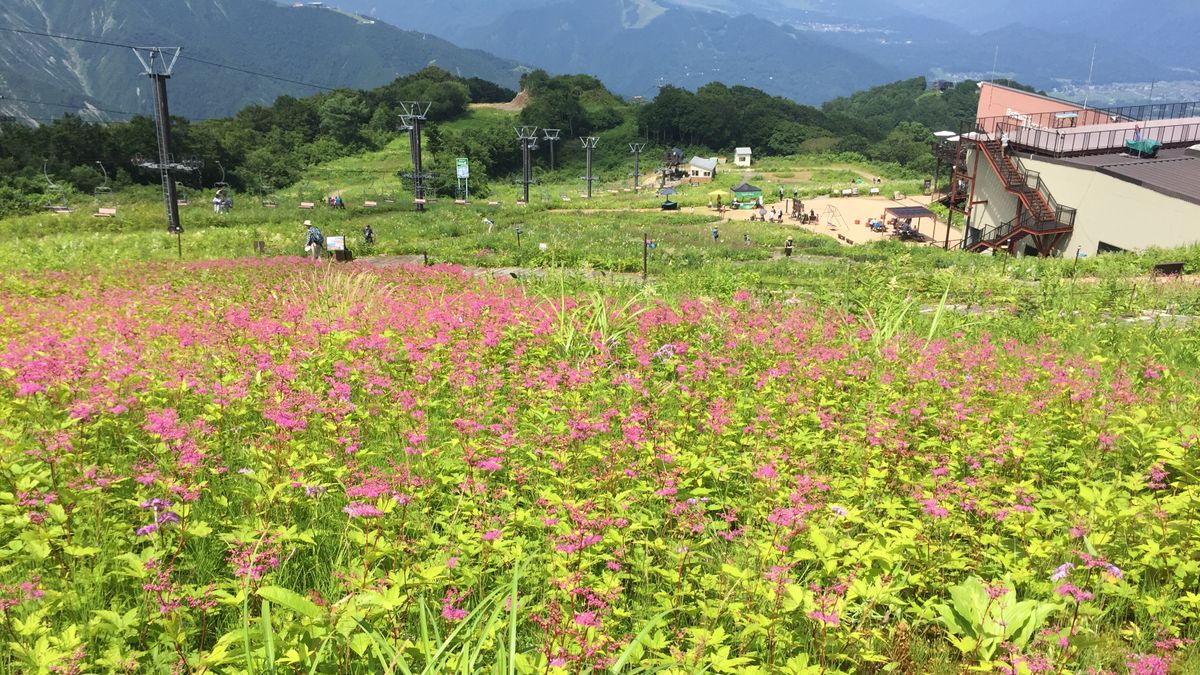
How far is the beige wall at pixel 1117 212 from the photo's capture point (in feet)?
95.9

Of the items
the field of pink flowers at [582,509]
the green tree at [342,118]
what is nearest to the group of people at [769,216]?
the field of pink flowers at [582,509]

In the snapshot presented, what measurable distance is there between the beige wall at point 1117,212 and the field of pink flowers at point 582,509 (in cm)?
2919

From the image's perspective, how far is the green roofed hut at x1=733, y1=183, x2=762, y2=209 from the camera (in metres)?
64.6

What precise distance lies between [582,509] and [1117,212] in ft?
129

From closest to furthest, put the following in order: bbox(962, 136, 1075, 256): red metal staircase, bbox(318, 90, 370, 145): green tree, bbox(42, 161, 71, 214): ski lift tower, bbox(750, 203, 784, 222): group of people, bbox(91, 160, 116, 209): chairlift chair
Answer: bbox(962, 136, 1075, 256): red metal staircase
bbox(42, 161, 71, 214): ski lift tower
bbox(91, 160, 116, 209): chairlift chair
bbox(750, 203, 784, 222): group of people
bbox(318, 90, 370, 145): green tree

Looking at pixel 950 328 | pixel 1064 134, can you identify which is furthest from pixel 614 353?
pixel 1064 134

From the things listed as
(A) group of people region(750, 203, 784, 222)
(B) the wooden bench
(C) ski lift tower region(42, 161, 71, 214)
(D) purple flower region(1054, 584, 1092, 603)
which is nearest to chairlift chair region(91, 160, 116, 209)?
(C) ski lift tower region(42, 161, 71, 214)

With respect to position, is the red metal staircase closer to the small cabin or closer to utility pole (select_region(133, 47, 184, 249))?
utility pole (select_region(133, 47, 184, 249))

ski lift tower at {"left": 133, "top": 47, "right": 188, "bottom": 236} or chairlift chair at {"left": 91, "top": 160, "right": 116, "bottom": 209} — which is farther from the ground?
ski lift tower at {"left": 133, "top": 47, "right": 188, "bottom": 236}

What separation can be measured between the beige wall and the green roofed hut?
28414 millimetres

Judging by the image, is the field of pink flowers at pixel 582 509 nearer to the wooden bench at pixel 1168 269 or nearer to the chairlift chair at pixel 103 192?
the wooden bench at pixel 1168 269

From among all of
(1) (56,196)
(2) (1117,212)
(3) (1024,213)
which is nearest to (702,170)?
(3) (1024,213)

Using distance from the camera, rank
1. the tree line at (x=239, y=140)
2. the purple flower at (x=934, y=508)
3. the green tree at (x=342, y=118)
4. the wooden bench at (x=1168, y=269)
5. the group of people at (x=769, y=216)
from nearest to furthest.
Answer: the purple flower at (x=934, y=508) → the wooden bench at (x=1168, y=269) → the group of people at (x=769, y=216) → the tree line at (x=239, y=140) → the green tree at (x=342, y=118)

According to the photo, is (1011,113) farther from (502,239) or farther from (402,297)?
(402,297)
